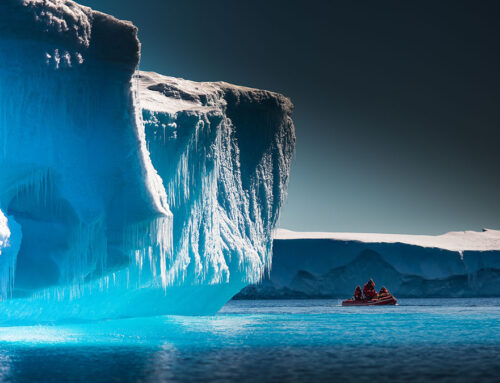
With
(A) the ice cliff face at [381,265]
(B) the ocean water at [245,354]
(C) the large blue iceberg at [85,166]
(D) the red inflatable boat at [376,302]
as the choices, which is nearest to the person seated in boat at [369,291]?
(D) the red inflatable boat at [376,302]

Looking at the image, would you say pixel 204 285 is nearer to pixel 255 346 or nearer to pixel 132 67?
pixel 255 346

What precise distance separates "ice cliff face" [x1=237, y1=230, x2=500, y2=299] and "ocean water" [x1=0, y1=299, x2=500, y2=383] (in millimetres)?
23023

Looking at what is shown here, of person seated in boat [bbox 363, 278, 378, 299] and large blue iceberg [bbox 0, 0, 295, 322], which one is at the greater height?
large blue iceberg [bbox 0, 0, 295, 322]

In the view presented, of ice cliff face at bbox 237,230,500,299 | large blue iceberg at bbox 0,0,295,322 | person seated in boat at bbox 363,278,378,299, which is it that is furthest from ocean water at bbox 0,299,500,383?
ice cliff face at bbox 237,230,500,299

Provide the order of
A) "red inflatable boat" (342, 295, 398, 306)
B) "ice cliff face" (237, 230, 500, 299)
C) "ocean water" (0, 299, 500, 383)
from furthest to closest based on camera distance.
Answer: "ice cliff face" (237, 230, 500, 299)
"red inflatable boat" (342, 295, 398, 306)
"ocean water" (0, 299, 500, 383)

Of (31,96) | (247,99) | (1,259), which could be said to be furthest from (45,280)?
(247,99)

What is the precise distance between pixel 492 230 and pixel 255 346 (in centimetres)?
3915

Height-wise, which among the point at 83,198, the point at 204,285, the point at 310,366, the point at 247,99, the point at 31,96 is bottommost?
the point at 310,366

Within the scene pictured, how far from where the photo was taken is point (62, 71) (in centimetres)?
1082

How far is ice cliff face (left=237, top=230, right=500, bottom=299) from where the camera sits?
3903 centimetres

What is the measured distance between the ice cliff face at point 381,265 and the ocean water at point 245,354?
23023 millimetres

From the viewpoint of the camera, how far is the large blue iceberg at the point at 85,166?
10578mm

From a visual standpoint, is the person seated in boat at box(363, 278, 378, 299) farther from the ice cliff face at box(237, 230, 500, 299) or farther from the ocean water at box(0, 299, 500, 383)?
the ocean water at box(0, 299, 500, 383)

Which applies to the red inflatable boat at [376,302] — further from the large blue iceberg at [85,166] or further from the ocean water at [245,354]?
the large blue iceberg at [85,166]
